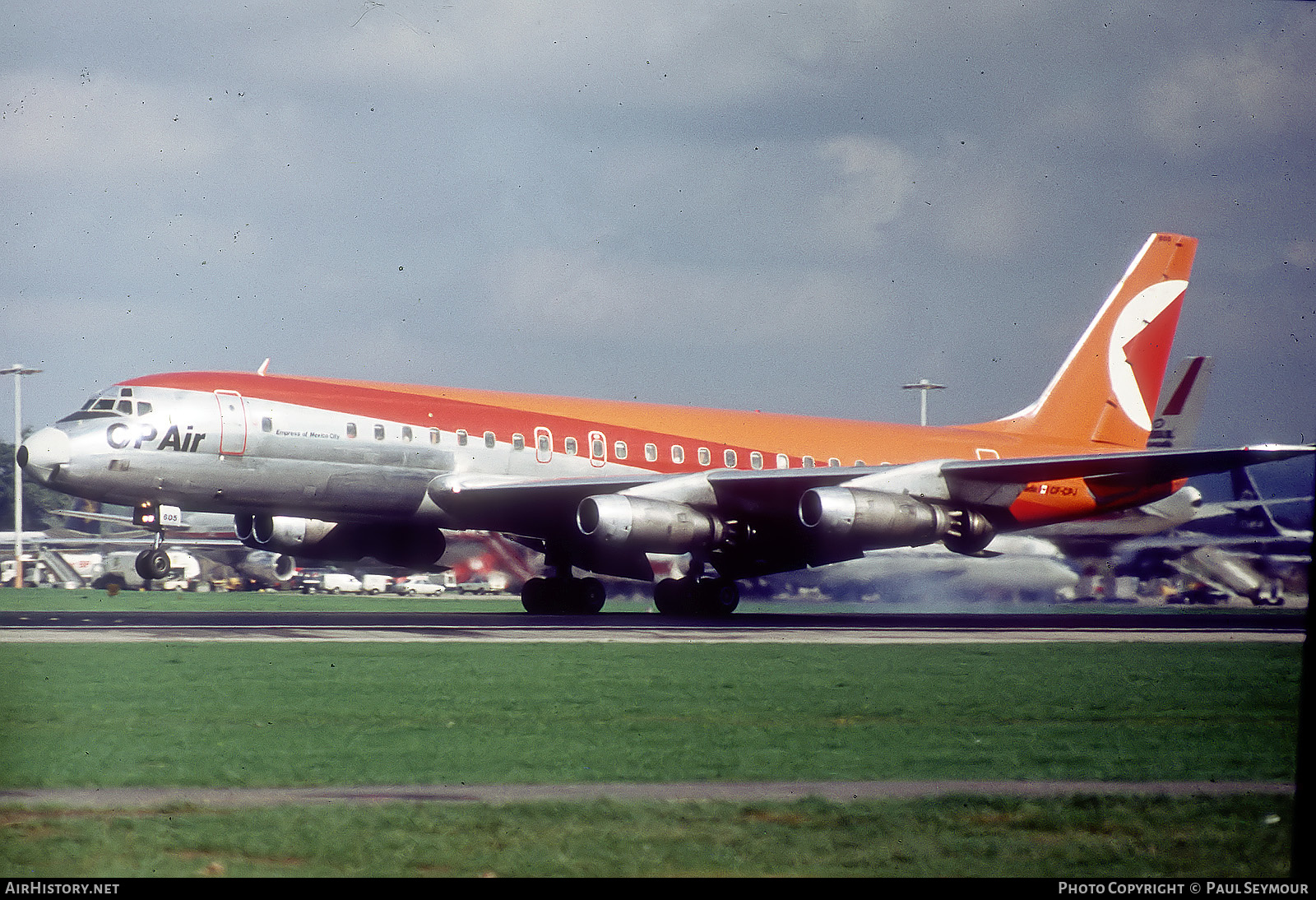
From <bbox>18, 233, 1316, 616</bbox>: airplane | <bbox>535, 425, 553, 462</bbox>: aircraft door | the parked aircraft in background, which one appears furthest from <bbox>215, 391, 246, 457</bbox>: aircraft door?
the parked aircraft in background

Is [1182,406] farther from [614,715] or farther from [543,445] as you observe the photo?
[614,715]

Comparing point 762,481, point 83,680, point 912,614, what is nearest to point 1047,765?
point 83,680

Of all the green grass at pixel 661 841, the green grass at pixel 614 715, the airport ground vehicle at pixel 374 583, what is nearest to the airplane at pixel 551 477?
the green grass at pixel 614 715

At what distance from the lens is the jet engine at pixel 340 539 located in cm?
3272

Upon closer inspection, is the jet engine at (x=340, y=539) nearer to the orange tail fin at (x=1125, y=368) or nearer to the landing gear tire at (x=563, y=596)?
the landing gear tire at (x=563, y=596)

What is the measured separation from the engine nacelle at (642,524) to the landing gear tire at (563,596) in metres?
3.21

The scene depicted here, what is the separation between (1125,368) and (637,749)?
33700 millimetres

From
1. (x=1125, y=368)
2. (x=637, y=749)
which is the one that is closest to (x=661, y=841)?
(x=637, y=749)

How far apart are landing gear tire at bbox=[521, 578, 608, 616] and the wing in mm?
514

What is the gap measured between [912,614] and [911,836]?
29502 millimetres

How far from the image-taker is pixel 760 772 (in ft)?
33.8

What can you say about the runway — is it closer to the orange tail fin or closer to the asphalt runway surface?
the asphalt runway surface

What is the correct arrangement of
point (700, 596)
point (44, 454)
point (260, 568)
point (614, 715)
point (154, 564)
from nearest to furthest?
point (614, 715) < point (154, 564) < point (44, 454) < point (700, 596) < point (260, 568)

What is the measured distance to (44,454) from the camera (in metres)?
28.3
